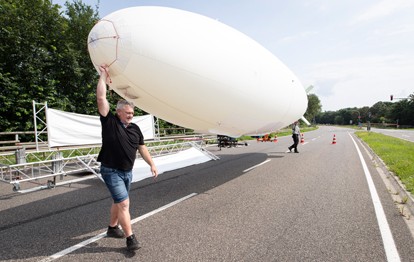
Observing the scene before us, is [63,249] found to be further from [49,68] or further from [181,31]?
[49,68]

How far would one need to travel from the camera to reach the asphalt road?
10.9 feet

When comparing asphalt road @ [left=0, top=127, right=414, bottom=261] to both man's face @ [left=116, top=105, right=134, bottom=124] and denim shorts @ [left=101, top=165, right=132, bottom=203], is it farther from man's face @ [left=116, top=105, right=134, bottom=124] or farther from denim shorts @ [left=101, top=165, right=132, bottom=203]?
man's face @ [left=116, top=105, right=134, bottom=124]

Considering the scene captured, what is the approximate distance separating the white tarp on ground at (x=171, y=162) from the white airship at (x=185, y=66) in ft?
5.50

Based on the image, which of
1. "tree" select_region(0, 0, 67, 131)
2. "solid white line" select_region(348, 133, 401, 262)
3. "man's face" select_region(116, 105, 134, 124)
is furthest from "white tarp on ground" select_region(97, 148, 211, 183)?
"tree" select_region(0, 0, 67, 131)

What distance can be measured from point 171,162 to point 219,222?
4800 mm

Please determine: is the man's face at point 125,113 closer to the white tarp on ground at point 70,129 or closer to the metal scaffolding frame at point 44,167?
the metal scaffolding frame at point 44,167

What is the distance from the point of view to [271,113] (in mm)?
6617

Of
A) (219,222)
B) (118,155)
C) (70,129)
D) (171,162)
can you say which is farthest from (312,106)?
(118,155)

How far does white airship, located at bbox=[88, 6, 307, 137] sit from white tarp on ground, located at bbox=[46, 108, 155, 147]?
15.6ft

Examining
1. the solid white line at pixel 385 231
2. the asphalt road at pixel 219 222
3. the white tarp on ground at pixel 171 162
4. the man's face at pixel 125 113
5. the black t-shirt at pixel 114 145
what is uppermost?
the man's face at pixel 125 113

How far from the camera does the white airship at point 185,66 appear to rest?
4289 millimetres

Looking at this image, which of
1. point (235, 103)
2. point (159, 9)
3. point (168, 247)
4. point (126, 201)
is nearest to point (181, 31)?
point (159, 9)

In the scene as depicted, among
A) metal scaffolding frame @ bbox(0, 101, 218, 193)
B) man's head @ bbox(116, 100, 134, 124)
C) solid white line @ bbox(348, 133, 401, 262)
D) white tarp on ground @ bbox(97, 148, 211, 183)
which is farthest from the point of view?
white tarp on ground @ bbox(97, 148, 211, 183)

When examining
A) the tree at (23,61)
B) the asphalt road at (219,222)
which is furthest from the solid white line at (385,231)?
the tree at (23,61)
